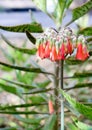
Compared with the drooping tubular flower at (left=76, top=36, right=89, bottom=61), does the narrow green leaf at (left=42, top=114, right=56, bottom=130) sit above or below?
below

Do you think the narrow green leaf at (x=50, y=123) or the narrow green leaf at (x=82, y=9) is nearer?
the narrow green leaf at (x=82, y=9)

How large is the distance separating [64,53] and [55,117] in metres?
0.24

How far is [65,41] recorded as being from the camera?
70cm

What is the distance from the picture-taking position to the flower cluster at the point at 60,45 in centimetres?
70

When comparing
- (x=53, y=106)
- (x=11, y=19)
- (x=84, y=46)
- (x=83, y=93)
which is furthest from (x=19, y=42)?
(x=84, y=46)

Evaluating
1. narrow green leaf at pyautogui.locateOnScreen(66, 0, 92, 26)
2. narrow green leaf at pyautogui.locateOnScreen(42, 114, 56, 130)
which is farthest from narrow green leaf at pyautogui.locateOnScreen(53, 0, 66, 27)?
narrow green leaf at pyautogui.locateOnScreen(42, 114, 56, 130)

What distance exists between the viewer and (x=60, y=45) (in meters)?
0.70

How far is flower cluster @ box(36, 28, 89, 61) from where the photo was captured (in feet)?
2.31

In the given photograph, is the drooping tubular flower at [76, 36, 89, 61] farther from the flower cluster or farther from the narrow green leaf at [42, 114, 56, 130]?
the narrow green leaf at [42, 114, 56, 130]

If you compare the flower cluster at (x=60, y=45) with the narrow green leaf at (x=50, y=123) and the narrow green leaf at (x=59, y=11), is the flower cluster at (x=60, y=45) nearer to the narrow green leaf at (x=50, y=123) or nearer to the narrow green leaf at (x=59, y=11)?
the narrow green leaf at (x=59, y=11)

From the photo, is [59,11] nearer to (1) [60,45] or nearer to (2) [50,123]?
(1) [60,45]

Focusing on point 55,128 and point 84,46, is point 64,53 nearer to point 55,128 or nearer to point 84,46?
point 84,46

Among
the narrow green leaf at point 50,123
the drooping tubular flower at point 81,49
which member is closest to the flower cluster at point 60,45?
the drooping tubular flower at point 81,49

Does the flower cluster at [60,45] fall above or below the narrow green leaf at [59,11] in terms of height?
below
